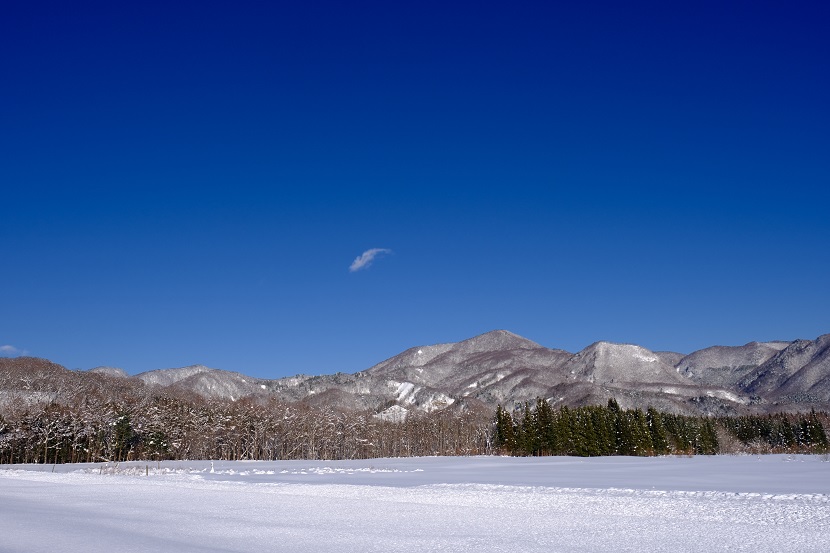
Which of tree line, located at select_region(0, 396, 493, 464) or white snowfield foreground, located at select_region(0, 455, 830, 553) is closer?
white snowfield foreground, located at select_region(0, 455, 830, 553)

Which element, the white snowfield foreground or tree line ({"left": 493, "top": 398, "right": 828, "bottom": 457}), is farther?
tree line ({"left": 493, "top": 398, "right": 828, "bottom": 457})

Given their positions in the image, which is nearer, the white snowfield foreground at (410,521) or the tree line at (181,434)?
the white snowfield foreground at (410,521)

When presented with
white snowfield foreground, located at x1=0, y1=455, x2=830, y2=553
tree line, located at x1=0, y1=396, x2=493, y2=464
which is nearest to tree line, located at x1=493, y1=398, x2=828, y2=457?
tree line, located at x1=0, y1=396, x2=493, y2=464

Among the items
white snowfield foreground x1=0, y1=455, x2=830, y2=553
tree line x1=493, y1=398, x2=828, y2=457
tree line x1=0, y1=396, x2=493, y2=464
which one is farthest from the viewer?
tree line x1=493, y1=398, x2=828, y2=457

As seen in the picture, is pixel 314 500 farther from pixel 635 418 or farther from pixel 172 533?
pixel 635 418

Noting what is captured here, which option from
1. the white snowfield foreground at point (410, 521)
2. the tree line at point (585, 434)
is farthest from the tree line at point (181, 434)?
the white snowfield foreground at point (410, 521)

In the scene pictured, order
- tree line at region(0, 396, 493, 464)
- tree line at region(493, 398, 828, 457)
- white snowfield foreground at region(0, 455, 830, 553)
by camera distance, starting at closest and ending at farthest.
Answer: white snowfield foreground at region(0, 455, 830, 553) → tree line at region(0, 396, 493, 464) → tree line at region(493, 398, 828, 457)

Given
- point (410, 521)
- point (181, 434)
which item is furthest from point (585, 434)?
point (410, 521)

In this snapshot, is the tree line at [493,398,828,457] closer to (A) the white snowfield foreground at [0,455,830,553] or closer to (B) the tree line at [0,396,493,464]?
(B) the tree line at [0,396,493,464]

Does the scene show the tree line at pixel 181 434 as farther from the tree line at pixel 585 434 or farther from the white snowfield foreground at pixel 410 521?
the white snowfield foreground at pixel 410 521

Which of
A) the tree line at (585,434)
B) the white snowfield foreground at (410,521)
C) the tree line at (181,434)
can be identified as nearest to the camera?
the white snowfield foreground at (410,521)

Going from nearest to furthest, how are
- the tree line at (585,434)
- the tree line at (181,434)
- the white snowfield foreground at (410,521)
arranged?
the white snowfield foreground at (410,521) → the tree line at (181,434) → the tree line at (585,434)

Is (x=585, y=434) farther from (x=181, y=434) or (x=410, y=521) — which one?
(x=410, y=521)

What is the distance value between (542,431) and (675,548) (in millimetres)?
99128
